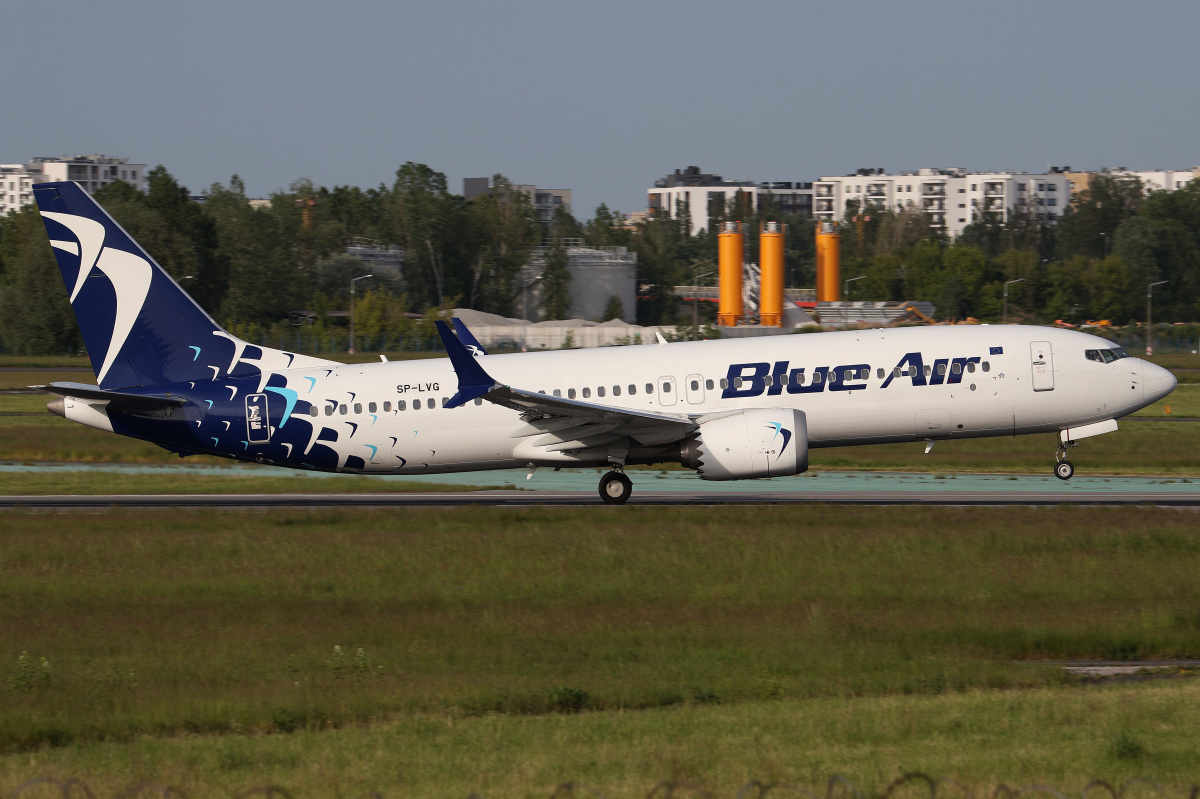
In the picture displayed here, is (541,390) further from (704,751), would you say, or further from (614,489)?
(704,751)

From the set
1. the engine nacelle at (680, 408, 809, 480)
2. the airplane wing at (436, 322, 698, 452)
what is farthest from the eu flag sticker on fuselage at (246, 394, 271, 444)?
the engine nacelle at (680, 408, 809, 480)

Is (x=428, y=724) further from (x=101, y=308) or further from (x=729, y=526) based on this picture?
(x=101, y=308)

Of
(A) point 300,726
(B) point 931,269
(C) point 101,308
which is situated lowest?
(A) point 300,726

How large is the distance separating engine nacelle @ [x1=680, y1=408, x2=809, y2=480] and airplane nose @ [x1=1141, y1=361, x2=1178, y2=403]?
8.75 meters

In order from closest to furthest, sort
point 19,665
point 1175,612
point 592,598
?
point 19,665 < point 1175,612 < point 592,598

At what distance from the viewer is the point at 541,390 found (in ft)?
96.8

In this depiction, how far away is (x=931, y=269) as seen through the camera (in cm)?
16662

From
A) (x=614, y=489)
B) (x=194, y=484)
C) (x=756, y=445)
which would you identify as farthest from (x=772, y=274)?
(x=756, y=445)

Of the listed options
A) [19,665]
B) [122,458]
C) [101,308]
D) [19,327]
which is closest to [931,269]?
[19,327]

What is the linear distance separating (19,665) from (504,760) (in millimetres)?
7445

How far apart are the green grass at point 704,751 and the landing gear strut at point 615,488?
16040 millimetres

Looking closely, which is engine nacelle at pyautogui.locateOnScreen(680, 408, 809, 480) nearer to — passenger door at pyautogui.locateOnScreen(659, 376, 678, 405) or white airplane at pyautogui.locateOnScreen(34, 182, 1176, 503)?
white airplane at pyautogui.locateOnScreen(34, 182, 1176, 503)

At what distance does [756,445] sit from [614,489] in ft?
14.1

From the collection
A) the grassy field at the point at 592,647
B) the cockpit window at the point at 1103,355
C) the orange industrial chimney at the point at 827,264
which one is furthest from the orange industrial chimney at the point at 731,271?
Answer: the grassy field at the point at 592,647
